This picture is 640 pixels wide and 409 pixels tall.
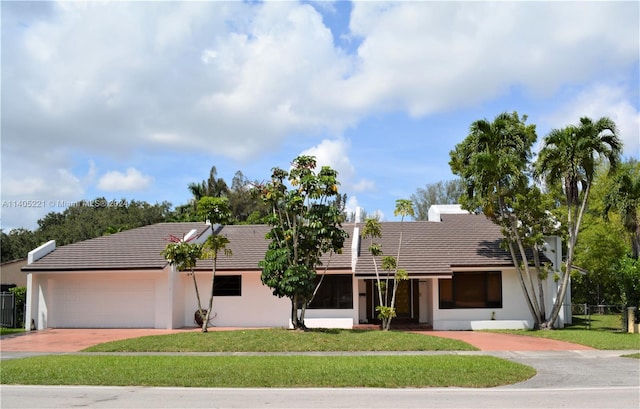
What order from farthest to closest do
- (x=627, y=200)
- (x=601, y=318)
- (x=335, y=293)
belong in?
(x=601, y=318)
(x=627, y=200)
(x=335, y=293)

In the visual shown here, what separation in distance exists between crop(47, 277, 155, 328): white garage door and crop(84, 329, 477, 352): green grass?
5.84 metres

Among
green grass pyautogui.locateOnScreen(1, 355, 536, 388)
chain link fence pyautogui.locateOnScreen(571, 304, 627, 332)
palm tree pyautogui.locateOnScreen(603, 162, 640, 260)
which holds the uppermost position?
palm tree pyautogui.locateOnScreen(603, 162, 640, 260)

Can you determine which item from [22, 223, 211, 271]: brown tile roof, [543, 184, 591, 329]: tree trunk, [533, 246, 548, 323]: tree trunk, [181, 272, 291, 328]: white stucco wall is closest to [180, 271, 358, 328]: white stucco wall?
[181, 272, 291, 328]: white stucco wall

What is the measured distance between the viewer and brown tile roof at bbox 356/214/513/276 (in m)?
23.8

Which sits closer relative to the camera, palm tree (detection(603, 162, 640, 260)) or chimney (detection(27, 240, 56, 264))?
palm tree (detection(603, 162, 640, 260))

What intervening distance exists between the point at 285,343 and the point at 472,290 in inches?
385

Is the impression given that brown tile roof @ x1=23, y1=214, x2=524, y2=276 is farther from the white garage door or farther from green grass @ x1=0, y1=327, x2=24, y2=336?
green grass @ x1=0, y1=327, x2=24, y2=336

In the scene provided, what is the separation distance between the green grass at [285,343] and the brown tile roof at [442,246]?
475 cm

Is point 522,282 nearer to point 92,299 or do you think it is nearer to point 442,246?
point 442,246

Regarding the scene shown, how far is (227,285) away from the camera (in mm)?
25234

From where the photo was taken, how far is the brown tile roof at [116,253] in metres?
24.2

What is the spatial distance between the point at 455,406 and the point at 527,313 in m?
15.7

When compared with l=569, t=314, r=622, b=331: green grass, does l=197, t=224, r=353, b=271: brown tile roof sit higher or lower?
higher

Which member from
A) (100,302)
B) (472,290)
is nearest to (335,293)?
(472,290)
